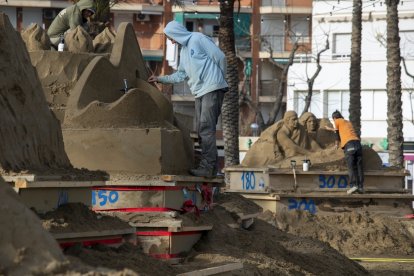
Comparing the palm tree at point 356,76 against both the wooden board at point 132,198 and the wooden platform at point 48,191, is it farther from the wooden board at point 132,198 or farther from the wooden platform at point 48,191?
the wooden platform at point 48,191

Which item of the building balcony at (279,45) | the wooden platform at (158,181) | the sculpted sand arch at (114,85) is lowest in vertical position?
the wooden platform at (158,181)

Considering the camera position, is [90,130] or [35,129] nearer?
[35,129]

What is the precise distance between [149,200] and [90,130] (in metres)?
1.08

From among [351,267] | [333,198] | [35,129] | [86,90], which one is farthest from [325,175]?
[35,129]

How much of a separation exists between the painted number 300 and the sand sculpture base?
1.72 feet

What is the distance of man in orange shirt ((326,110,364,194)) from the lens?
19.4 m

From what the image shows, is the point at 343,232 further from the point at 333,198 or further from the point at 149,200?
the point at 149,200

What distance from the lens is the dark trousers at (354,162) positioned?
1938 cm

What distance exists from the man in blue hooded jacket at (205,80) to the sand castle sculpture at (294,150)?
7803 millimetres

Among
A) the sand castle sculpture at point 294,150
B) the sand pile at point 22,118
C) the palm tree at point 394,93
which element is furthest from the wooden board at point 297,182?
the sand pile at point 22,118

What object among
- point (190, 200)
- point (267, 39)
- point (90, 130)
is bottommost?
point (190, 200)

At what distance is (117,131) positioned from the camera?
1126cm

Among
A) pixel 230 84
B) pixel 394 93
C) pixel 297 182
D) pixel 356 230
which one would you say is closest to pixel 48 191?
pixel 356 230

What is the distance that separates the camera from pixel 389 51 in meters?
28.3
